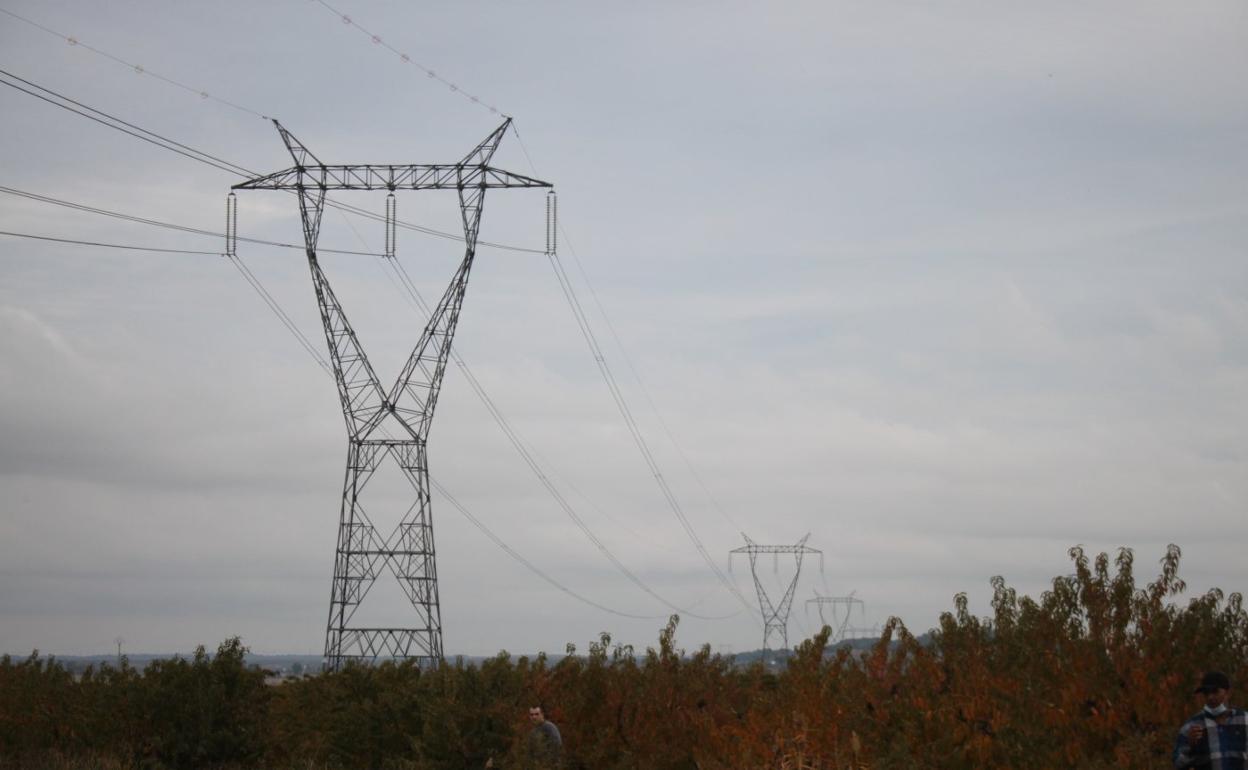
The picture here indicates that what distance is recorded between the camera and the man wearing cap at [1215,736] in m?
12.9

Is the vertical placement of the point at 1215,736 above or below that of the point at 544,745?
above

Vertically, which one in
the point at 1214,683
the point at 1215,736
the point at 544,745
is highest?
the point at 1214,683

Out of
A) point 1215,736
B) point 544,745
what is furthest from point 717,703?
point 1215,736

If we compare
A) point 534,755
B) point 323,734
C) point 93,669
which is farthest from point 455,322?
point 534,755

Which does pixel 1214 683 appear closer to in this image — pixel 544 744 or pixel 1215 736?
pixel 1215 736

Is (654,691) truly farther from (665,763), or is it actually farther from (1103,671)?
(1103,671)

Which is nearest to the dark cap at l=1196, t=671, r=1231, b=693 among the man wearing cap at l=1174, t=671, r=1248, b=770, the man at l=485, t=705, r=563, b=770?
the man wearing cap at l=1174, t=671, r=1248, b=770

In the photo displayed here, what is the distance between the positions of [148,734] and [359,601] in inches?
460

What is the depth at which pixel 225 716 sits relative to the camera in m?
28.8

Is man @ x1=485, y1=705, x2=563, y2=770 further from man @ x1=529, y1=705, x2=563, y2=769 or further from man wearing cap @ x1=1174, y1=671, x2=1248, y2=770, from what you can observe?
man wearing cap @ x1=1174, y1=671, x2=1248, y2=770

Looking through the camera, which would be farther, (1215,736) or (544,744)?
(544,744)

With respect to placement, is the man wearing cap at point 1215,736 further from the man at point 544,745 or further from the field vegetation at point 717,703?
the man at point 544,745

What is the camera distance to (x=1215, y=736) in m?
12.9

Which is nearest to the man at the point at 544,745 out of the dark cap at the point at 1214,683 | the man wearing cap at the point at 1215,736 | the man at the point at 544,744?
the man at the point at 544,744
